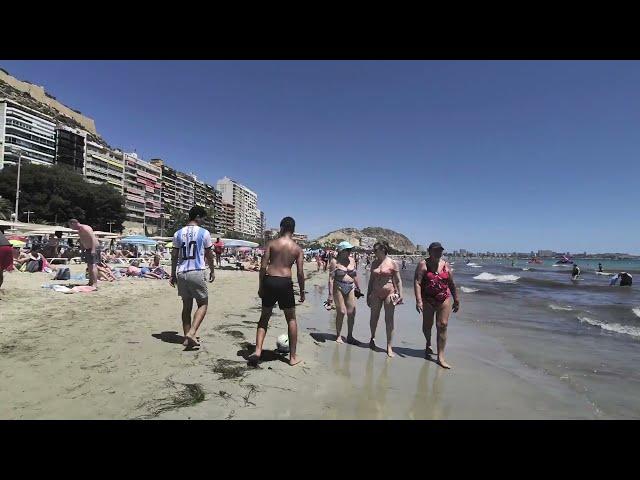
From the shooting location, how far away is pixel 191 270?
4.49m

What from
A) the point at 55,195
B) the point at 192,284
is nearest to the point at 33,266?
the point at 192,284

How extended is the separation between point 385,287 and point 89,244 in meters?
7.06

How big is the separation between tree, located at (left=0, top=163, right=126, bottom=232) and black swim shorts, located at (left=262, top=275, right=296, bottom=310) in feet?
233

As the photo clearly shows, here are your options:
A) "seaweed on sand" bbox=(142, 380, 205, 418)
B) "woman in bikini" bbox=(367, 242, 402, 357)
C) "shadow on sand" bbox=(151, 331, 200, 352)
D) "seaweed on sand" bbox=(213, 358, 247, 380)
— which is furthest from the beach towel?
"woman in bikini" bbox=(367, 242, 402, 357)

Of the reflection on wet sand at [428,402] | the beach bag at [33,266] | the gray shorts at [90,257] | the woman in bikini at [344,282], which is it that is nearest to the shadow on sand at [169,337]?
the woman in bikini at [344,282]

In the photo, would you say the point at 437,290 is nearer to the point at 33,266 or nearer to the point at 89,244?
the point at 89,244

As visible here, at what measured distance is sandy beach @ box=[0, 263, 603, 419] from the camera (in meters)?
2.93

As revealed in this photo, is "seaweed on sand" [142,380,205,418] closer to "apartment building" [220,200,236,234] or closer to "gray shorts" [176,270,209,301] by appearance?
"gray shorts" [176,270,209,301]

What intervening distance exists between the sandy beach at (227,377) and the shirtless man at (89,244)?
2070 mm
